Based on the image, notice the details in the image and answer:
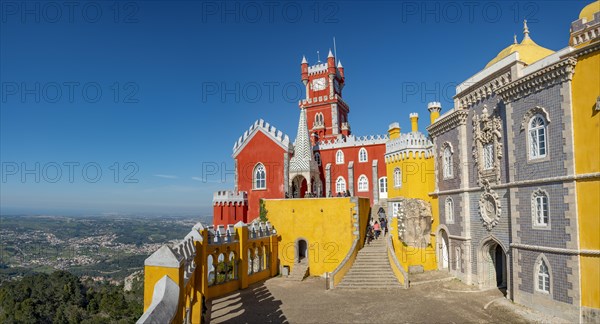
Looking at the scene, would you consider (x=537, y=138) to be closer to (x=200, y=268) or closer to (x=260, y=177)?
(x=200, y=268)

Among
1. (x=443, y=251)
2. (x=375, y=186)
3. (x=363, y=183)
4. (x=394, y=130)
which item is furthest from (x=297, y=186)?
(x=443, y=251)

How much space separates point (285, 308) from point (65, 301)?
44337mm

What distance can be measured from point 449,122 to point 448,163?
2.57 metres

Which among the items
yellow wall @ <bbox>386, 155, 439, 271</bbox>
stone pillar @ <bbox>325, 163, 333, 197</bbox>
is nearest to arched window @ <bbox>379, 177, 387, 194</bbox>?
yellow wall @ <bbox>386, 155, 439, 271</bbox>

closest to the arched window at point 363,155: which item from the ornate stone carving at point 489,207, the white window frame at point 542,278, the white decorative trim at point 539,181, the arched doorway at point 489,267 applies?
the white decorative trim at point 539,181

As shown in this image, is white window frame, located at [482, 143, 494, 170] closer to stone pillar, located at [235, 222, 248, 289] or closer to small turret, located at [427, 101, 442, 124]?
small turret, located at [427, 101, 442, 124]

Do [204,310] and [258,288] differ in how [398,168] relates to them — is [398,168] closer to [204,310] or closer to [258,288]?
[258,288]

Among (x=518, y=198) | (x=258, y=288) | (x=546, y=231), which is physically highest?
(x=518, y=198)

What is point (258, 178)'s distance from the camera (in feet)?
104

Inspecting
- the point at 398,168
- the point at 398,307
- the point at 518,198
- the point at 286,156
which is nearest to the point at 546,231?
the point at 518,198

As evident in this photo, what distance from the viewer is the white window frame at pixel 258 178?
31.4m

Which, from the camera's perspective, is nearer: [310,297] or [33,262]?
[310,297]

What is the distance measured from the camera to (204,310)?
15398 millimetres

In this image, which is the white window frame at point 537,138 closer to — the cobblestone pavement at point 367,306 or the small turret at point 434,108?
the cobblestone pavement at point 367,306
